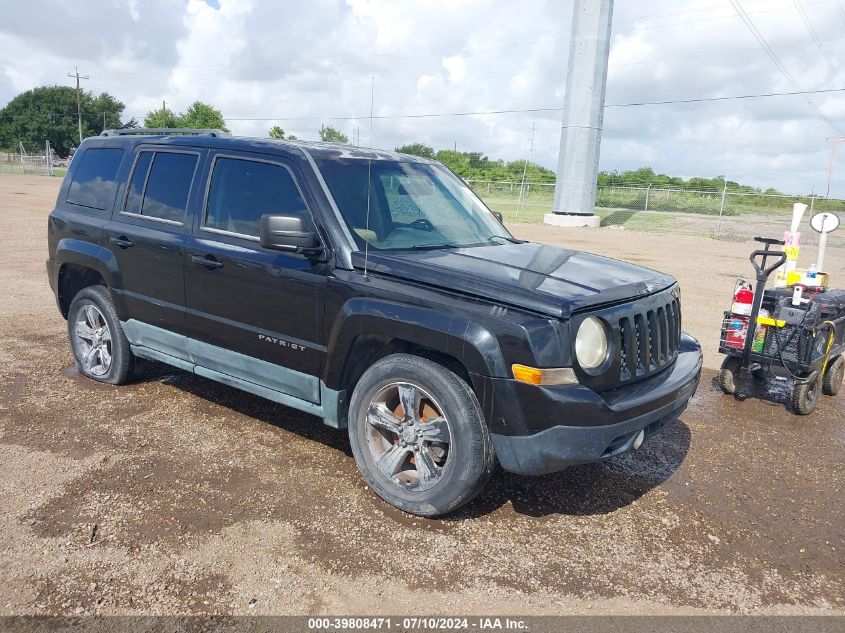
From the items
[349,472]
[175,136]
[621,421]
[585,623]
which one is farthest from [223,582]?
[175,136]

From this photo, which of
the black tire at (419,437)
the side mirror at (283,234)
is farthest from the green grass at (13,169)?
the black tire at (419,437)

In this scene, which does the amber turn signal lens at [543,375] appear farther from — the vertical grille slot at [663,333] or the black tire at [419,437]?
the vertical grille slot at [663,333]

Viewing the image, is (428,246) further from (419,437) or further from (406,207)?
(419,437)

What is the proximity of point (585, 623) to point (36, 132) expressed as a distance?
101772mm

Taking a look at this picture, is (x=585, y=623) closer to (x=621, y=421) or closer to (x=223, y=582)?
(x=621, y=421)

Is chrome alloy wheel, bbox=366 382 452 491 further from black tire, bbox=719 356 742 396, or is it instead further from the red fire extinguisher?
black tire, bbox=719 356 742 396

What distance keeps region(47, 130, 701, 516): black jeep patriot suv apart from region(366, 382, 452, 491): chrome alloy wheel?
0.03 ft

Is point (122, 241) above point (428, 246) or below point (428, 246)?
below

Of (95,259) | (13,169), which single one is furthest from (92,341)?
(13,169)

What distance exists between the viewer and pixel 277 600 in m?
3.05

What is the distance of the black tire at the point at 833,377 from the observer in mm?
6461

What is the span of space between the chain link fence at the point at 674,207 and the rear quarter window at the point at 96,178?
2554cm

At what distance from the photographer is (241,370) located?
15.1 feet

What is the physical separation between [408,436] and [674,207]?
3566 centimetres
